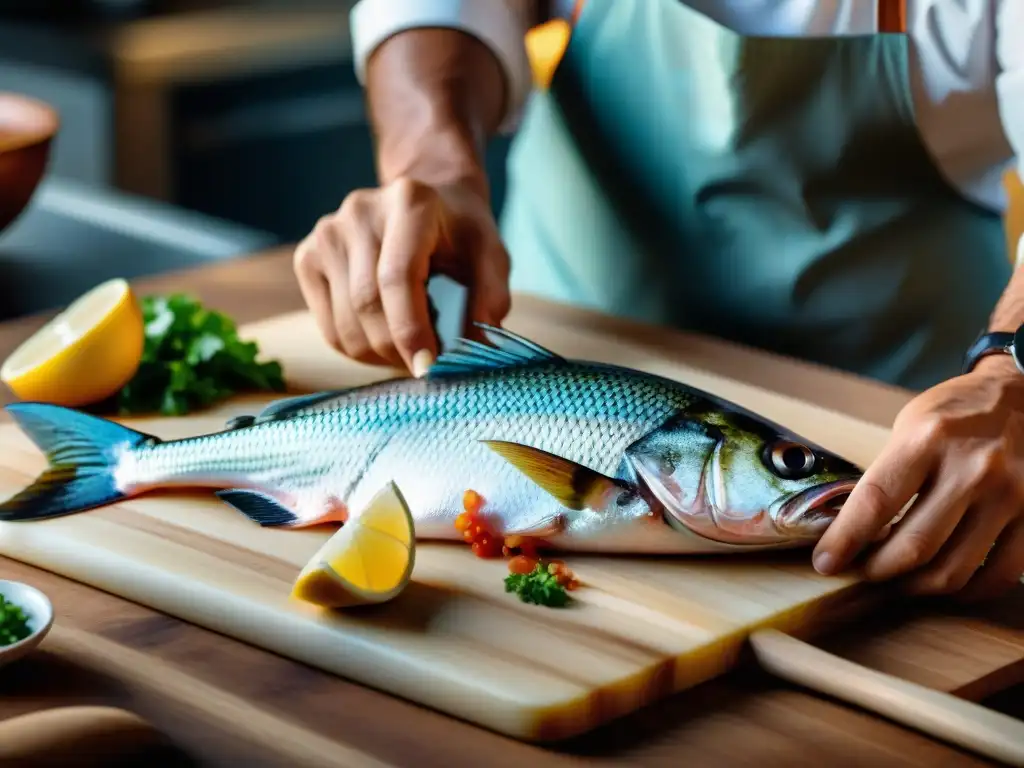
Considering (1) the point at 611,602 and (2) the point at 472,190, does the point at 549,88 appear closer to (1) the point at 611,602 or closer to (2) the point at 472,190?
(2) the point at 472,190

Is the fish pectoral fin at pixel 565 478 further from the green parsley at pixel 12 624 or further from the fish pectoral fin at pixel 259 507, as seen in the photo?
the green parsley at pixel 12 624

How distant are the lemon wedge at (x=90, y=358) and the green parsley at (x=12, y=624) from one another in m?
0.57

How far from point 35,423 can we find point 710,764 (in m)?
0.86

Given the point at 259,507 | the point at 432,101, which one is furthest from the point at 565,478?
the point at 432,101

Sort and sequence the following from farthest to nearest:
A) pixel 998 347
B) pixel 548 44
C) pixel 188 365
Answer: pixel 548 44
pixel 188 365
pixel 998 347

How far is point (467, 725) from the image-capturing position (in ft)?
4.02

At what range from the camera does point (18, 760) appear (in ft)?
3.31

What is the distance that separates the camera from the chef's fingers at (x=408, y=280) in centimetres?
177

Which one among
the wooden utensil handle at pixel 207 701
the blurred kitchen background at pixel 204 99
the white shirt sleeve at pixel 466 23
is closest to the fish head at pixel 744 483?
the wooden utensil handle at pixel 207 701

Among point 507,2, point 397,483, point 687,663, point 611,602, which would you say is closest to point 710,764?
point 687,663

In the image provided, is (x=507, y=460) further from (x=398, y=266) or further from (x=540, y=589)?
(x=398, y=266)

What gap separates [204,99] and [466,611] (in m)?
3.33

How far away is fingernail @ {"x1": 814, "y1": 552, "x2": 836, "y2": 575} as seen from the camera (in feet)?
4.64

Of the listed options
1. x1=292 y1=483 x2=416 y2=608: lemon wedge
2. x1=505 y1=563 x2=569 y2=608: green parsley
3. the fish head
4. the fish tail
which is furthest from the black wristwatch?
the fish tail
